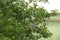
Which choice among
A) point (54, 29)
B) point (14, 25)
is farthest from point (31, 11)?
→ point (54, 29)

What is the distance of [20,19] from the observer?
10.8 ft

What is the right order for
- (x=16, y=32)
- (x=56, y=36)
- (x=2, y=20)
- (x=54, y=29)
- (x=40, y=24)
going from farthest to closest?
(x=54, y=29) → (x=56, y=36) → (x=40, y=24) → (x=16, y=32) → (x=2, y=20)

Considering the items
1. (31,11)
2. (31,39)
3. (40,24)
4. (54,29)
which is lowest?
(54,29)

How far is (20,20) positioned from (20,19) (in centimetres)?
1

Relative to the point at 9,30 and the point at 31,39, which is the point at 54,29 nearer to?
the point at 31,39

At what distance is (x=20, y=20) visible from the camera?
129 inches

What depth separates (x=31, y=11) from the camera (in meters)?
3.28

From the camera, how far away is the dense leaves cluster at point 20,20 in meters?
2.99

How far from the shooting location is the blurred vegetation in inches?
118

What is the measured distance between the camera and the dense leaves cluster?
299 centimetres

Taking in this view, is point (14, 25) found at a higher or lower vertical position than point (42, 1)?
lower

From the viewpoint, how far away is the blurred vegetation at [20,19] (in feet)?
9.80

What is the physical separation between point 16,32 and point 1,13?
13.6 inches

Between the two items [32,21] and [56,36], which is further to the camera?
[56,36]
